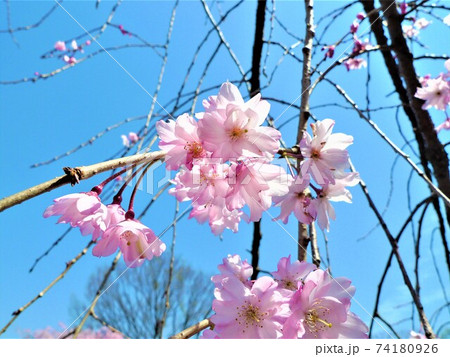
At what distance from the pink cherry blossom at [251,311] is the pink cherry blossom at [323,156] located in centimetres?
22

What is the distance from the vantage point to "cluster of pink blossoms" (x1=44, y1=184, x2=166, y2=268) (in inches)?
25.6

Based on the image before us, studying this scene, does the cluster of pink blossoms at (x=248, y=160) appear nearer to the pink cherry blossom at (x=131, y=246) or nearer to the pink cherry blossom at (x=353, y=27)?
the pink cherry blossom at (x=131, y=246)

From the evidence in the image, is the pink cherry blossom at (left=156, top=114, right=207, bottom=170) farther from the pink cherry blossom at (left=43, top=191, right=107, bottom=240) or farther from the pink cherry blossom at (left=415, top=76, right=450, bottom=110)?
the pink cherry blossom at (left=415, top=76, right=450, bottom=110)

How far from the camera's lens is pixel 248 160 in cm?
66

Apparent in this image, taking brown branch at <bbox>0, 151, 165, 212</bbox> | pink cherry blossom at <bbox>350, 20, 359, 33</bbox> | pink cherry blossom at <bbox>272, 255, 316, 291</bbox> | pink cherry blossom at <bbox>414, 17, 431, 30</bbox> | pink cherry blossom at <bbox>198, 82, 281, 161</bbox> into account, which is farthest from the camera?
pink cherry blossom at <bbox>414, 17, 431, 30</bbox>

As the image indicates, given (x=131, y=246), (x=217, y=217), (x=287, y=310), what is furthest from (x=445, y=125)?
(x=131, y=246)

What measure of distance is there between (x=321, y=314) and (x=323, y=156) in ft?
0.95

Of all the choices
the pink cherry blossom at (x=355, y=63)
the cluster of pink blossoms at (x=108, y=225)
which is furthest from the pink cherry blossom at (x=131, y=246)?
the pink cherry blossom at (x=355, y=63)

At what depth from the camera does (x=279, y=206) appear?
77 centimetres

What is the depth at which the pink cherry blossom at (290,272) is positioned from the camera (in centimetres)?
72

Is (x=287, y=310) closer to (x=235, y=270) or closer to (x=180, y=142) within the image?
(x=235, y=270)

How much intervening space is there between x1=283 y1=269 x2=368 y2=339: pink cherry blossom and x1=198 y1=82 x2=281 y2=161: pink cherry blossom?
9.7 inches

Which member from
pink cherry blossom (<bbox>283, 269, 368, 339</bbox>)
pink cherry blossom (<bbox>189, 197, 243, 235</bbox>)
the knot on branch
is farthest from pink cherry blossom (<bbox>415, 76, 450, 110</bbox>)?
the knot on branch
